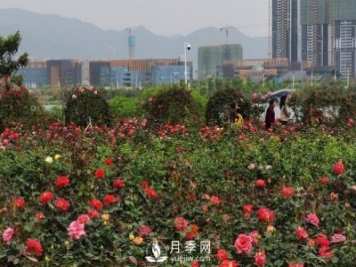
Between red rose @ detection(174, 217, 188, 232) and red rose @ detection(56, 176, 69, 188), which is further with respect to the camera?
red rose @ detection(56, 176, 69, 188)

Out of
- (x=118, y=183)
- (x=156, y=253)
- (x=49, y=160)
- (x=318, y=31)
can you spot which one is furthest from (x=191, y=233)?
(x=318, y=31)

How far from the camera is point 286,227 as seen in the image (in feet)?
11.4

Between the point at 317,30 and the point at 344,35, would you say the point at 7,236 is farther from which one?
the point at 317,30

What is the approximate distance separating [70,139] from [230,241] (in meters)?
4.59

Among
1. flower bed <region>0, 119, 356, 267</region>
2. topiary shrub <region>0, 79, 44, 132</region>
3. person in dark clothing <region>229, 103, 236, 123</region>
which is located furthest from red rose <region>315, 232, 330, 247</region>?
person in dark clothing <region>229, 103, 236, 123</region>

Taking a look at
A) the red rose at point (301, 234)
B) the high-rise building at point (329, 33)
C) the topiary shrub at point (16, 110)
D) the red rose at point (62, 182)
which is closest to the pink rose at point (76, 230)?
the red rose at point (62, 182)

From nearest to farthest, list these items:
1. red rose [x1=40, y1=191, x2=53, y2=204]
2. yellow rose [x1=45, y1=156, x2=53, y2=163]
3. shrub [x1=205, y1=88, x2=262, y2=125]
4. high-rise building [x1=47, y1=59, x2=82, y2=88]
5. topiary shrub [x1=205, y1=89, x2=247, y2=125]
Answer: red rose [x1=40, y1=191, x2=53, y2=204], yellow rose [x1=45, y1=156, x2=53, y2=163], shrub [x1=205, y1=88, x2=262, y2=125], topiary shrub [x1=205, y1=89, x2=247, y2=125], high-rise building [x1=47, y1=59, x2=82, y2=88]

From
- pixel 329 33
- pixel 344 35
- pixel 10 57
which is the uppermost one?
pixel 329 33

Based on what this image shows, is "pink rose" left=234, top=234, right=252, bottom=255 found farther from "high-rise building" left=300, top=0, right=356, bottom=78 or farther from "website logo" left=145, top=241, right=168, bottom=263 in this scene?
"high-rise building" left=300, top=0, right=356, bottom=78

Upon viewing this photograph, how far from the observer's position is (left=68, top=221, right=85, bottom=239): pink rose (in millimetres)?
3184

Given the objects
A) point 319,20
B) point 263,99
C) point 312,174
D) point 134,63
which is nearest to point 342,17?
point 319,20

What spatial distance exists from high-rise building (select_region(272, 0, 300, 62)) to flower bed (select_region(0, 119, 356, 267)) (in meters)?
102

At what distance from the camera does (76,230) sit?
3.19 m

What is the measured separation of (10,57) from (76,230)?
61.0 ft
